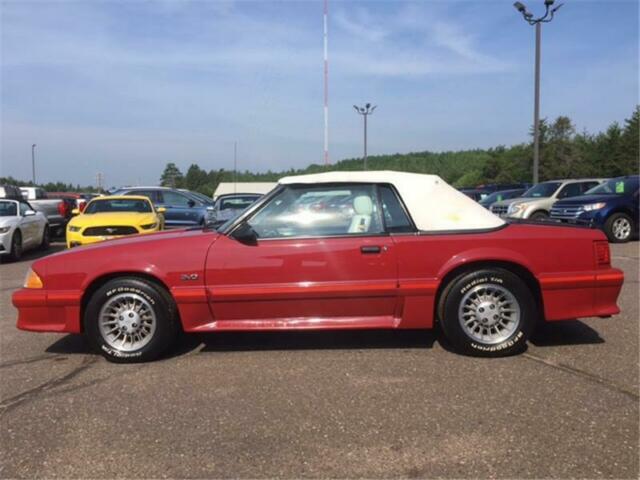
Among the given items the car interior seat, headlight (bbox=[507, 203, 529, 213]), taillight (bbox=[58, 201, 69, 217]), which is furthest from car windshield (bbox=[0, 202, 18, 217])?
headlight (bbox=[507, 203, 529, 213])

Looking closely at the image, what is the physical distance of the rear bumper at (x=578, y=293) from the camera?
4250mm

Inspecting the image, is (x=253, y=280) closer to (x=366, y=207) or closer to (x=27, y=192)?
(x=366, y=207)

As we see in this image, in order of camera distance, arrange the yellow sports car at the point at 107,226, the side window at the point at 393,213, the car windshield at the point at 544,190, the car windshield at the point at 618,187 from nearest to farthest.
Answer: the side window at the point at 393,213, the yellow sports car at the point at 107,226, the car windshield at the point at 618,187, the car windshield at the point at 544,190

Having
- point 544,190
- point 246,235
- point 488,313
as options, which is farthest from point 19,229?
point 544,190

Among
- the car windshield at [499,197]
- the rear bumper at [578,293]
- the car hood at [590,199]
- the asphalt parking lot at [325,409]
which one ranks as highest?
the car windshield at [499,197]

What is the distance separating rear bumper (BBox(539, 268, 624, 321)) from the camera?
4250 mm

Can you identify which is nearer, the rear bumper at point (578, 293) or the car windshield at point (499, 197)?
the rear bumper at point (578, 293)

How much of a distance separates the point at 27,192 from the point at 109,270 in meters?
24.7

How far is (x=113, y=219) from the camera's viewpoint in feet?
32.7

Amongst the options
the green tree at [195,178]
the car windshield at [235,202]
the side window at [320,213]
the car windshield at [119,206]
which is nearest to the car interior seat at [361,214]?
the side window at [320,213]

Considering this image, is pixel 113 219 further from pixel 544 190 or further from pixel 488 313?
pixel 544 190

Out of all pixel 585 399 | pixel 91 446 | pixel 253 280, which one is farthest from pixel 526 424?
pixel 91 446

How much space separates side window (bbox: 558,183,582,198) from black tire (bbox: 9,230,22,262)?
526 inches

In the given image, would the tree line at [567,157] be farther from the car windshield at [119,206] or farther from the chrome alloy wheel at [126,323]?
the chrome alloy wheel at [126,323]
